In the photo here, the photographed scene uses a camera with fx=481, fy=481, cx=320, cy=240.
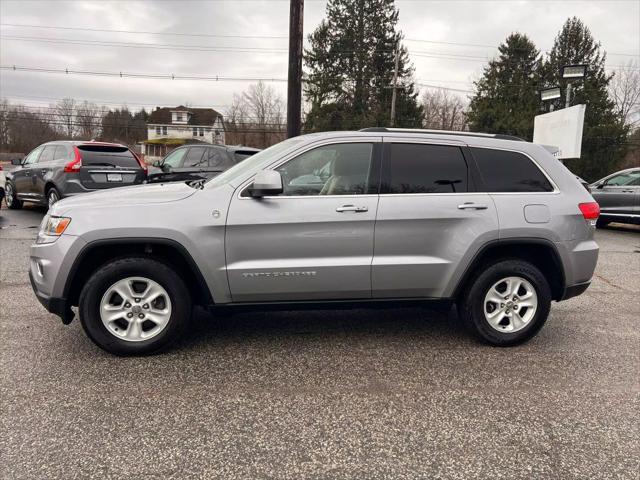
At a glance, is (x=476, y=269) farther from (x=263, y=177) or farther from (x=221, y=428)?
(x=221, y=428)

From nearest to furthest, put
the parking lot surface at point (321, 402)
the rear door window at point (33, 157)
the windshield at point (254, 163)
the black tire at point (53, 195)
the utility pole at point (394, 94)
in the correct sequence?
1. the parking lot surface at point (321, 402)
2. the windshield at point (254, 163)
3. the black tire at point (53, 195)
4. the rear door window at point (33, 157)
5. the utility pole at point (394, 94)

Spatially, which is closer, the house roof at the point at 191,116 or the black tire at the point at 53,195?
the black tire at the point at 53,195

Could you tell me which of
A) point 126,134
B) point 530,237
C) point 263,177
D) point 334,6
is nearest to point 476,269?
point 530,237

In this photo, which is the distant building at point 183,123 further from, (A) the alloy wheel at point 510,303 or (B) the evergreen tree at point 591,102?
(A) the alloy wheel at point 510,303

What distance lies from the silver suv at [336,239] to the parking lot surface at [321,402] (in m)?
0.41

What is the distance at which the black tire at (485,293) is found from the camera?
396 centimetres

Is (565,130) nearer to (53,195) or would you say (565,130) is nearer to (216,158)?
(216,158)

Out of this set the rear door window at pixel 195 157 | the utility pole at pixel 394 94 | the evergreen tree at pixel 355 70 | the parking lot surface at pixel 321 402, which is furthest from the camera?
the evergreen tree at pixel 355 70

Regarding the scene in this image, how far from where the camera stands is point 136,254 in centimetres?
368

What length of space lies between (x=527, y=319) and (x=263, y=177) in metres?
2.49

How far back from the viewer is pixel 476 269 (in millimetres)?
4004

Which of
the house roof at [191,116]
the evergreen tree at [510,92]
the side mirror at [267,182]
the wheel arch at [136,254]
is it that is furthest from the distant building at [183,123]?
the side mirror at [267,182]

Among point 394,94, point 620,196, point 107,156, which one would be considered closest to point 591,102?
point 394,94

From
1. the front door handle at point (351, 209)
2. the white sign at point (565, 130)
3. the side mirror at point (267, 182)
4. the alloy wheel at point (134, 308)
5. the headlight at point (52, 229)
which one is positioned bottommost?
the alloy wheel at point (134, 308)
